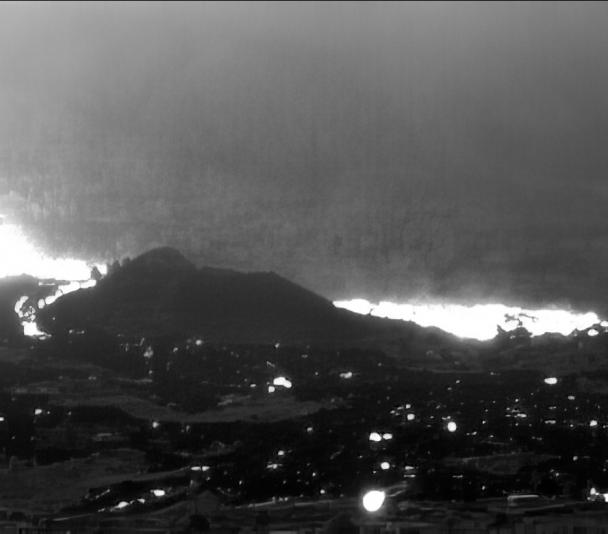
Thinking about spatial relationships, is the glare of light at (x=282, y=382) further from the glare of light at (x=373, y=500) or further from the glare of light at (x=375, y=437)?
the glare of light at (x=373, y=500)

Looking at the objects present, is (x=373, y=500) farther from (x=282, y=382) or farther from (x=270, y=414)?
(x=282, y=382)

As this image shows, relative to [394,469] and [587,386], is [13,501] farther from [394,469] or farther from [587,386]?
[587,386]

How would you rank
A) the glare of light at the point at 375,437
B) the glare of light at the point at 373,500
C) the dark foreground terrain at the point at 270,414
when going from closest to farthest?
the glare of light at the point at 373,500 → the dark foreground terrain at the point at 270,414 → the glare of light at the point at 375,437

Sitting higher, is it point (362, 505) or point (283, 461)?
point (283, 461)

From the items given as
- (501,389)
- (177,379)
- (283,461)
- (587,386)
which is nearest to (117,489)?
(283,461)

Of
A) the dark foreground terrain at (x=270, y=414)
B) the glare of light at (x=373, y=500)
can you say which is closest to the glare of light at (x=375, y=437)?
the dark foreground terrain at (x=270, y=414)

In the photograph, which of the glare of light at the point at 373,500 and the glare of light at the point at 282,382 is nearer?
the glare of light at the point at 373,500

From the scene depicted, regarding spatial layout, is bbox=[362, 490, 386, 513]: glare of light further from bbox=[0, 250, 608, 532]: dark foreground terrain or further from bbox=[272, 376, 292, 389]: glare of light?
bbox=[272, 376, 292, 389]: glare of light
